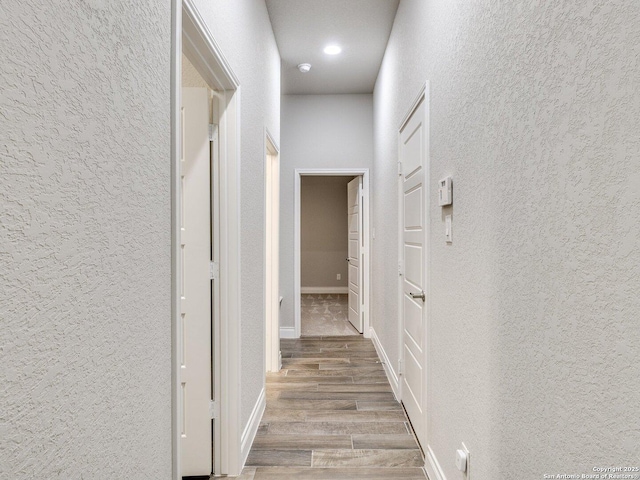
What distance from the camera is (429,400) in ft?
6.54

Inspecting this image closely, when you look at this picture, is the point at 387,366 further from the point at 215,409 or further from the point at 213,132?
the point at 213,132

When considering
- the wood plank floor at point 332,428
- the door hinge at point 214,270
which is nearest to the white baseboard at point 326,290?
the wood plank floor at point 332,428

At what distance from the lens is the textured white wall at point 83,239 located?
0.59m

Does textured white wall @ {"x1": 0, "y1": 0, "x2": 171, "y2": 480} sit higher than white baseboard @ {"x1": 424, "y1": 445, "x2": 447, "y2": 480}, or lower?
higher

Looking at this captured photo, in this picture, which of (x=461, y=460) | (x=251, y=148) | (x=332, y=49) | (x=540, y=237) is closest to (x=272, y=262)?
(x=251, y=148)

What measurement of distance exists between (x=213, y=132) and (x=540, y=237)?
156cm

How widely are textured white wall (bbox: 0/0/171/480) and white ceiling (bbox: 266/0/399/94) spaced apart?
7.10 ft

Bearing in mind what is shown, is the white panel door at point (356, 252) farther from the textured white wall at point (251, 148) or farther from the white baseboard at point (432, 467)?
the white baseboard at point (432, 467)

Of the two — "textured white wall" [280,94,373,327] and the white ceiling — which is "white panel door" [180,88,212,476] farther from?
"textured white wall" [280,94,373,327]

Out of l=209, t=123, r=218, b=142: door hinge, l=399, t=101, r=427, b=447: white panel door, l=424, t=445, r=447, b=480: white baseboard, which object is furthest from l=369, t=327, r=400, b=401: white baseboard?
l=209, t=123, r=218, b=142: door hinge

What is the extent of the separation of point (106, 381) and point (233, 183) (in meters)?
1.26

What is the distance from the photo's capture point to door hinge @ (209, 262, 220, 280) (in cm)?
192

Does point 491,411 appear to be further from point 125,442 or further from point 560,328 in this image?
point 125,442

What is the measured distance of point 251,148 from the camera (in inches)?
93.1
